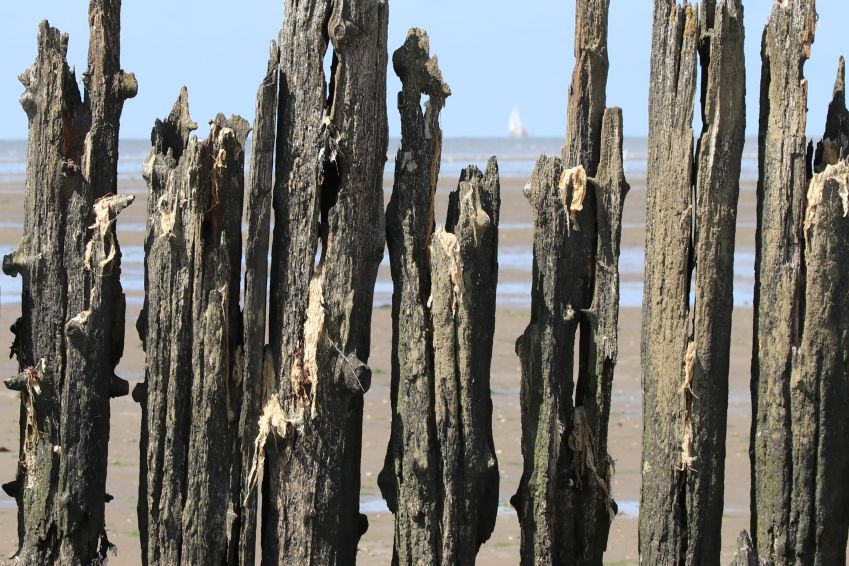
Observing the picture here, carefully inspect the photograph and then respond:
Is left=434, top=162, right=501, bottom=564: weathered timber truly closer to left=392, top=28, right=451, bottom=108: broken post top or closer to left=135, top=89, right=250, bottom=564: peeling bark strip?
left=392, top=28, right=451, bottom=108: broken post top

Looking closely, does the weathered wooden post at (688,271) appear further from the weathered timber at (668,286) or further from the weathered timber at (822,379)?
the weathered timber at (822,379)

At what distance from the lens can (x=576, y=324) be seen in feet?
22.2

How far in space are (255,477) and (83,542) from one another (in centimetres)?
114

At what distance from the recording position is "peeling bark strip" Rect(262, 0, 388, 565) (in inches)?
254

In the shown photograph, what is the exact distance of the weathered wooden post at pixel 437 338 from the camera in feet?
21.3

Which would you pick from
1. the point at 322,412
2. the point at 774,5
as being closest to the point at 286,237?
the point at 322,412

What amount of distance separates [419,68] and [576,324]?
1.50 m

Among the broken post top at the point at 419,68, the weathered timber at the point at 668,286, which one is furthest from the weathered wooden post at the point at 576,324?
Answer: the broken post top at the point at 419,68

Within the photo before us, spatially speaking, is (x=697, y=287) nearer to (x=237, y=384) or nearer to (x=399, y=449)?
(x=399, y=449)

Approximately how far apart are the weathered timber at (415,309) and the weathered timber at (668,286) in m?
1.06

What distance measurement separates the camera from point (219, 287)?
6.41m

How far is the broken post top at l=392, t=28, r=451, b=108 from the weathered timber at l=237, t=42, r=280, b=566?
0.62 metres

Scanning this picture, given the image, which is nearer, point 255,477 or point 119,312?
point 255,477

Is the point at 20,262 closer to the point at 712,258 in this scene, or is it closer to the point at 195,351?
the point at 195,351
